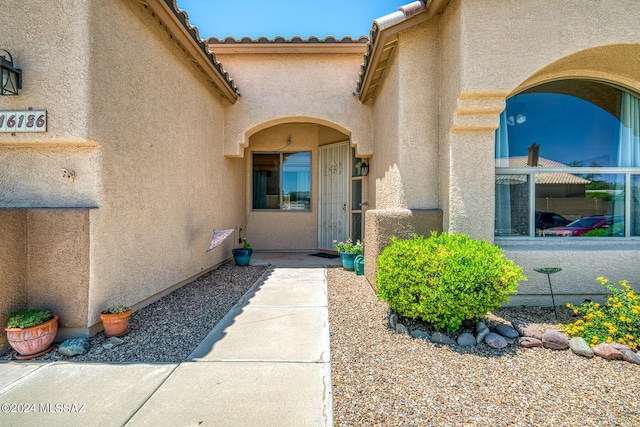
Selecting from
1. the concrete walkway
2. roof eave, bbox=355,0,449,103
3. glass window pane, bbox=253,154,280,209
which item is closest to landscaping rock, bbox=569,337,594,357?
the concrete walkway

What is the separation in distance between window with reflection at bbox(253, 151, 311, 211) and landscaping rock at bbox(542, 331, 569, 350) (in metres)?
7.91

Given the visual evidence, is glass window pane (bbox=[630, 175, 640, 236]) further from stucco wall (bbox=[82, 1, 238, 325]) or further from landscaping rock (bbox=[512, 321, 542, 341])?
stucco wall (bbox=[82, 1, 238, 325])

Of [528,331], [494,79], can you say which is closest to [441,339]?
[528,331]

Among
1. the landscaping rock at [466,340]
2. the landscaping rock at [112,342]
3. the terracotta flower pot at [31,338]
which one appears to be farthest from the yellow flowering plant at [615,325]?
the terracotta flower pot at [31,338]

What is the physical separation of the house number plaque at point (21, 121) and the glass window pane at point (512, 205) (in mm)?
6681

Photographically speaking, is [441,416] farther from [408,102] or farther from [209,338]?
[408,102]

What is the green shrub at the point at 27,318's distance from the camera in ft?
11.3

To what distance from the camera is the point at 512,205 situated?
5.33 metres

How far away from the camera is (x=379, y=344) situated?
3.79 meters

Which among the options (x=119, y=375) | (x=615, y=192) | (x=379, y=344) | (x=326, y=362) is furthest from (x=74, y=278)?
(x=615, y=192)

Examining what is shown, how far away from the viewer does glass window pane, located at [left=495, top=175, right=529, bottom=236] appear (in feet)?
17.4

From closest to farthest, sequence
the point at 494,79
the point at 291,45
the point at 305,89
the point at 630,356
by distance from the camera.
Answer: the point at 630,356, the point at 494,79, the point at 291,45, the point at 305,89

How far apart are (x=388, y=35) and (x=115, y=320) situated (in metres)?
5.95

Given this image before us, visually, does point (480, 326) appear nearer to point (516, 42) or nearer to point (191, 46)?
point (516, 42)
